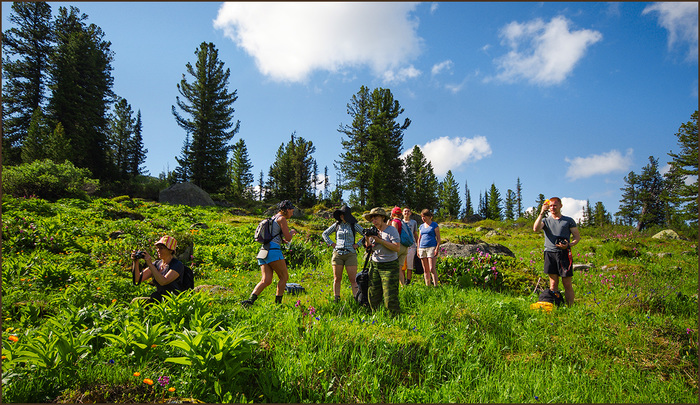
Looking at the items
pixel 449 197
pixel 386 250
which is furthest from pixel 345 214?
pixel 449 197

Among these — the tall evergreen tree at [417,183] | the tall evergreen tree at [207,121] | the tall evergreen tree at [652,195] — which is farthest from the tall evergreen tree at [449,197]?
the tall evergreen tree at [207,121]

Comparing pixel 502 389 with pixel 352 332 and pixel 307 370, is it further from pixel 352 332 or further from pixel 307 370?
pixel 307 370

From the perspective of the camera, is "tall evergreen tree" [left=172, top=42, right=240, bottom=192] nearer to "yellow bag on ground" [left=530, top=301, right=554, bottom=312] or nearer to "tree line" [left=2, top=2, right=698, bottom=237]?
"tree line" [left=2, top=2, right=698, bottom=237]

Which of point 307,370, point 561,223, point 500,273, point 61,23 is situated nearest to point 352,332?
point 307,370

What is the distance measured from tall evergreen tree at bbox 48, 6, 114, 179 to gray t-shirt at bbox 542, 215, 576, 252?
3327 cm

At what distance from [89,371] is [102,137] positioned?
35.6 meters

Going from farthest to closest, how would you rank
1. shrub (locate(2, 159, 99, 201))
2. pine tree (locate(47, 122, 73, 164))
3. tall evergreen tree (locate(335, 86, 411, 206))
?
tall evergreen tree (locate(335, 86, 411, 206))
pine tree (locate(47, 122, 73, 164))
shrub (locate(2, 159, 99, 201))

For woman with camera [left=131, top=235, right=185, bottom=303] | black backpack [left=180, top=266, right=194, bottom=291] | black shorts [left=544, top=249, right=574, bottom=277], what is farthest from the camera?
black shorts [left=544, top=249, right=574, bottom=277]

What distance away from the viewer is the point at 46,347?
310 cm

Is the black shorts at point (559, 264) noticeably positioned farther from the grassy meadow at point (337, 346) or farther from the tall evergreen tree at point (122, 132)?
the tall evergreen tree at point (122, 132)

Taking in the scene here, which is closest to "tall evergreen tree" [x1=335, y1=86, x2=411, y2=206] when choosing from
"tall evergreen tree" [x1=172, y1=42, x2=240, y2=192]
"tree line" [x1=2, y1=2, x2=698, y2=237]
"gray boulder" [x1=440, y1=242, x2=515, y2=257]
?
"tree line" [x1=2, y1=2, x2=698, y2=237]

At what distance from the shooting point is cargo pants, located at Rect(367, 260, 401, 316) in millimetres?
5055

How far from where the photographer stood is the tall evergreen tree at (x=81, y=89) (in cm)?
2777

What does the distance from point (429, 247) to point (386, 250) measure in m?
2.44
